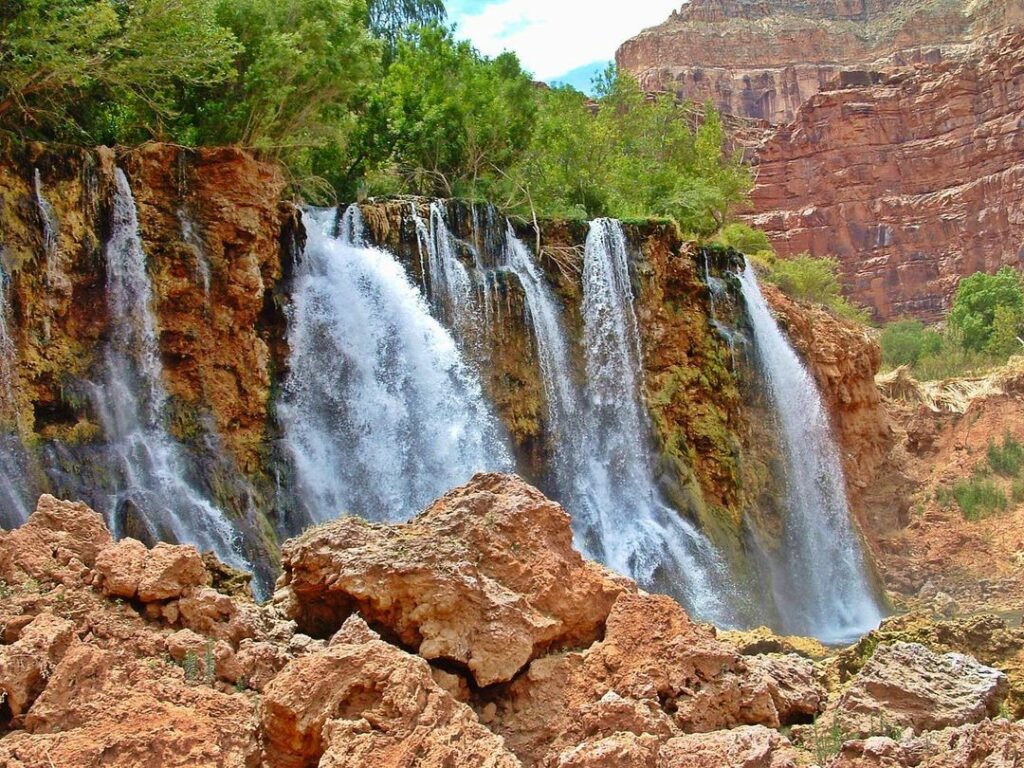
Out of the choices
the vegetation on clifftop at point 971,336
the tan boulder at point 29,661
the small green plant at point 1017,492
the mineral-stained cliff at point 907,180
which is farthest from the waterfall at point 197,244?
the mineral-stained cliff at point 907,180

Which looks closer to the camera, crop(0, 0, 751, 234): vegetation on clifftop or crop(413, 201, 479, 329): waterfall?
crop(0, 0, 751, 234): vegetation on clifftop

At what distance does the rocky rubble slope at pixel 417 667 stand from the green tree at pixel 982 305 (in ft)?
124

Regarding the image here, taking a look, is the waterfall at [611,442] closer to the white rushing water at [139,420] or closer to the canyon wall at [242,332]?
the canyon wall at [242,332]

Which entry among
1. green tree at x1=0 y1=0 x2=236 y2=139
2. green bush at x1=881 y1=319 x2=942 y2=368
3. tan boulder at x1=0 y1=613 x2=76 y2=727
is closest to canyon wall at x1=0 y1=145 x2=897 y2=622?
green tree at x1=0 y1=0 x2=236 y2=139

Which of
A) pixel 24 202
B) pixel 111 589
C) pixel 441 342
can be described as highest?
pixel 24 202

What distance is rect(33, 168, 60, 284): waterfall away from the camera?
1257 centimetres

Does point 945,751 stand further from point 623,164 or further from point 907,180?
point 907,180

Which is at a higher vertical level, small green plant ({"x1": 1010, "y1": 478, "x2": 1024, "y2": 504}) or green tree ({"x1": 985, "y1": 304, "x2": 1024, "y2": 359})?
green tree ({"x1": 985, "y1": 304, "x2": 1024, "y2": 359})

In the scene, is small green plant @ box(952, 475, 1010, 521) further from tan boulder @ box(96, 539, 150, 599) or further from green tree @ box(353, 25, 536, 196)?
A: tan boulder @ box(96, 539, 150, 599)

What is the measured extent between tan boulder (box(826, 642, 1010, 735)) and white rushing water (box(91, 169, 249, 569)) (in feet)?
24.1

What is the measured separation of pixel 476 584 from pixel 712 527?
13.1m

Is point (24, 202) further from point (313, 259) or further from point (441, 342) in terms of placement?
point (441, 342)

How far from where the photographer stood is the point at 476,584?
604cm

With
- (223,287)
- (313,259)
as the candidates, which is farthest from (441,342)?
(223,287)
